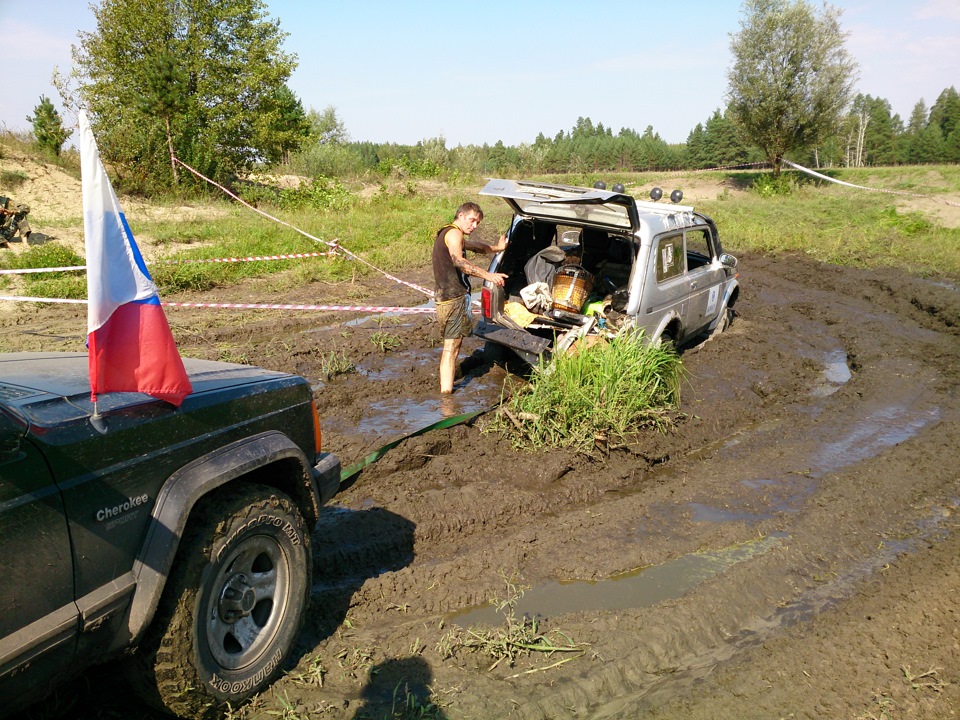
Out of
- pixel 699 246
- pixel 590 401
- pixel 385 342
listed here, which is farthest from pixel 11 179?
pixel 590 401

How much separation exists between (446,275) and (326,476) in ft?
12.2

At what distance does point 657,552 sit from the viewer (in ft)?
14.8

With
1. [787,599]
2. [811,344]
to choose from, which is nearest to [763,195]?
[811,344]

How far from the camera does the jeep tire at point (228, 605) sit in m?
2.64

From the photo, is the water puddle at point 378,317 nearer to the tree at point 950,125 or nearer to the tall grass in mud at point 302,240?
the tall grass in mud at point 302,240

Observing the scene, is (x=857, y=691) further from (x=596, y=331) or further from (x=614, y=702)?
(x=596, y=331)

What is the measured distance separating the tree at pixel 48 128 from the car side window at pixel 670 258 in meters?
21.4

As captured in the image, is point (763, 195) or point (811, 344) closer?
point (811, 344)

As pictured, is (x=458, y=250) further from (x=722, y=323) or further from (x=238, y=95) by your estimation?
(x=238, y=95)

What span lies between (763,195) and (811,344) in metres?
22.4

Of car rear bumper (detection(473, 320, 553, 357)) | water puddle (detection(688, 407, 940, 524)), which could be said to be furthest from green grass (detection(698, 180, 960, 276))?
car rear bumper (detection(473, 320, 553, 357))

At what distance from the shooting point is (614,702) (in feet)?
10.5

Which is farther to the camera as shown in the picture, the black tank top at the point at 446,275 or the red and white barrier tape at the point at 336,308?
the red and white barrier tape at the point at 336,308

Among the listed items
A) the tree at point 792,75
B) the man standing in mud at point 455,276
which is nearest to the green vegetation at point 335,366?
the man standing in mud at point 455,276
